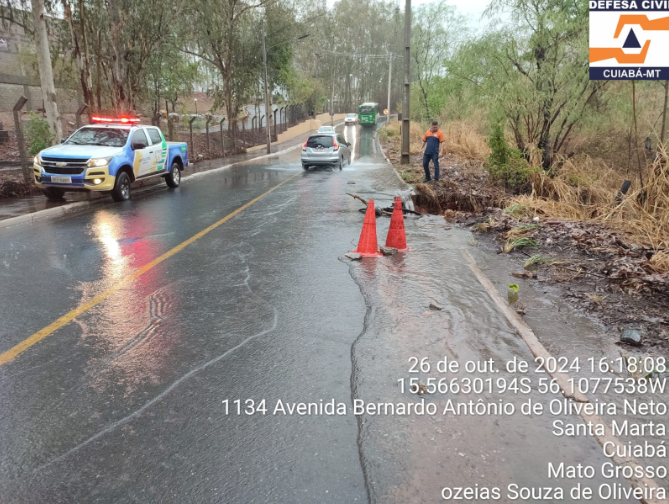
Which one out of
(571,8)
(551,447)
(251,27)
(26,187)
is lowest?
(551,447)

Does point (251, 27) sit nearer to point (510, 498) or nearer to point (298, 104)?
point (298, 104)

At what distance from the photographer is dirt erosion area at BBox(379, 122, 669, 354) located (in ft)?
16.7

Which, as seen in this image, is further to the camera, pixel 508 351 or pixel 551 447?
pixel 508 351

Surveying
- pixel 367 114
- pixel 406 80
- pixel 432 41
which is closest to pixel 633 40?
pixel 406 80

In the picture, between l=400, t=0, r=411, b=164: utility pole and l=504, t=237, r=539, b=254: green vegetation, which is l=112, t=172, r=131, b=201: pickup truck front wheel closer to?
l=504, t=237, r=539, b=254: green vegetation

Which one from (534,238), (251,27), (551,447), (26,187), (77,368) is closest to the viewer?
(551,447)

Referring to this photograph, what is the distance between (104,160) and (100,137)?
143cm

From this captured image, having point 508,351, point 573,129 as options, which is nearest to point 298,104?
point 573,129

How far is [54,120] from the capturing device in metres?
14.6

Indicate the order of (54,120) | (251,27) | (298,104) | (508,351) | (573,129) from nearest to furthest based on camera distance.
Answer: (508,351) < (54,120) < (573,129) < (251,27) < (298,104)

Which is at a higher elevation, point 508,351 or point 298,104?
point 298,104

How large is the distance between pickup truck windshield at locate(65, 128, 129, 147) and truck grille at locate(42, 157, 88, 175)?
3.80 feet

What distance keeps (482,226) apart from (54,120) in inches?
492

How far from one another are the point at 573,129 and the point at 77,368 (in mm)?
16547
